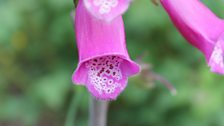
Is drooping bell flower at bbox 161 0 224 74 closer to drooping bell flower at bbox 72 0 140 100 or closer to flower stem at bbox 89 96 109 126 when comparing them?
drooping bell flower at bbox 72 0 140 100

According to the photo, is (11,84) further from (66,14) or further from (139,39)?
(139,39)

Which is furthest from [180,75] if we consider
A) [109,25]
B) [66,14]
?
[109,25]

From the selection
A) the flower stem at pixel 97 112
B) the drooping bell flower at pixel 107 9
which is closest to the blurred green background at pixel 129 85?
the flower stem at pixel 97 112

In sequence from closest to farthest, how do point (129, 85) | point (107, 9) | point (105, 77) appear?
point (107, 9)
point (105, 77)
point (129, 85)

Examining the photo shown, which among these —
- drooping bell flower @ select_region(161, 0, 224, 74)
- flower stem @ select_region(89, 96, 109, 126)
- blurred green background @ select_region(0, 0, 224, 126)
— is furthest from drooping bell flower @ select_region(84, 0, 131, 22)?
blurred green background @ select_region(0, 0, 224, 126)

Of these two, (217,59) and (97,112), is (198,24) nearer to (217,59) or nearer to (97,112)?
(217,59)

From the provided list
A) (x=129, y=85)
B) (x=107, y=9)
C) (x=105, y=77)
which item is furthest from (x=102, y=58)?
(x=129, y=85)
